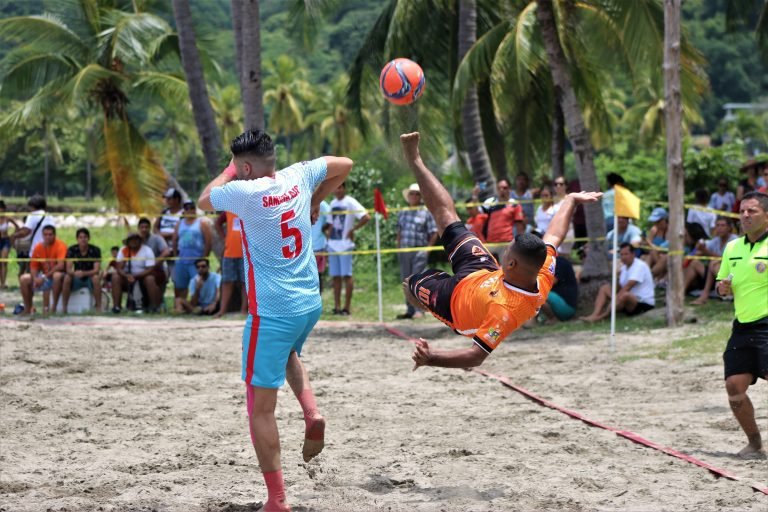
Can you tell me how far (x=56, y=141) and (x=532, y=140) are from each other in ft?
176

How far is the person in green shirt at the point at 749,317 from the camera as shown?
6445mm

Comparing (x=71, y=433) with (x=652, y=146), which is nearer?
(x=71, y=433)

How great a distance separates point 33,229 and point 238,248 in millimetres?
3599

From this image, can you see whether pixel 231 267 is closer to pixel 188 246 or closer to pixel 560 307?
pixel 188 246

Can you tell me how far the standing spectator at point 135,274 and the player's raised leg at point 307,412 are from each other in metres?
9.90

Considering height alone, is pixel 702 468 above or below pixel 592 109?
below

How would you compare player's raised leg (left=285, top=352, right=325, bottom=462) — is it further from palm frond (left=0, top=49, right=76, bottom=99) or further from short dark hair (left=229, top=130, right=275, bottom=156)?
palm frond (left=0, top=49, right=76, bottom=99)

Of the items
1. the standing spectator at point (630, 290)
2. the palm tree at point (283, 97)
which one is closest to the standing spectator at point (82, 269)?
the standing spectator at point (630, 290)

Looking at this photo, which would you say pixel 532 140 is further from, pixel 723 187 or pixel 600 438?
pixel 600 438

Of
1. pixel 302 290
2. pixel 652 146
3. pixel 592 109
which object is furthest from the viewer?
pixel 652 146

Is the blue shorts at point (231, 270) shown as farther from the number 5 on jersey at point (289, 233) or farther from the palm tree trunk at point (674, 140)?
the number 5 on jersey at point (289, 233)

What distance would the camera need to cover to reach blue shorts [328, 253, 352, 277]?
14.8 metres

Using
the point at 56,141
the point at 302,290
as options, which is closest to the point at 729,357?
the point at 302,290

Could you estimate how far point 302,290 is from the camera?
518 cm
